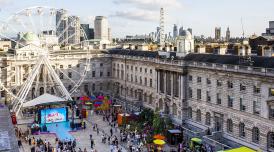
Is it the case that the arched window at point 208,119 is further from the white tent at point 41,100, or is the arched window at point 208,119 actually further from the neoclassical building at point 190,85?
the white tent at point 41,100

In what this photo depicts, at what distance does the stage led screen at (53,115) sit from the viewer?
70.6 meters

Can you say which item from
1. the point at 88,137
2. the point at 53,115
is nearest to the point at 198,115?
the point at 88,137

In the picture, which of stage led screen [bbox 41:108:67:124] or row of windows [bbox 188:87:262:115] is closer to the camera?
row of windows [bbox 188:87:262:115]

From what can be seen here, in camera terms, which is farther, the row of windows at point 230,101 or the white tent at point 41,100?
the white tent at point 41,100

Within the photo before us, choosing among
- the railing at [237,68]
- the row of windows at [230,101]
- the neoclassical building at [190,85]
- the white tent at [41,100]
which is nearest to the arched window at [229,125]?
the neoclassical building at [190,85]

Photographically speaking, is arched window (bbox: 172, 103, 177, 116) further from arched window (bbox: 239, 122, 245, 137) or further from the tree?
arched window (bbox: 239, 122, 245, 137)

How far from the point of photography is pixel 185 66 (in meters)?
66.8

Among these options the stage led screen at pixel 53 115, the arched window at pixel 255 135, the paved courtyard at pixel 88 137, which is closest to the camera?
the arched window at pixel 255 135

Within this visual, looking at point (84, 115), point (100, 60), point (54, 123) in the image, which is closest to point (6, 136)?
point (54, 123)

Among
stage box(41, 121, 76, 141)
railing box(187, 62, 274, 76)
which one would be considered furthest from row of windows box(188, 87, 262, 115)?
stage box(41, 121, 76, 141)

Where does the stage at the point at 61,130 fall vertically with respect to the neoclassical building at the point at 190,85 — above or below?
below

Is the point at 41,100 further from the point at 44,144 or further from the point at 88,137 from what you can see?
the point at 44,144

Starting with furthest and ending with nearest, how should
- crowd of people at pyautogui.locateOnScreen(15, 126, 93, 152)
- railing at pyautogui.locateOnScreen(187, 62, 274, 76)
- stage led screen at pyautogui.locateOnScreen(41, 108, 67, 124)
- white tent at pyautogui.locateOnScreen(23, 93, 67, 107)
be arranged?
white tent at pyautogui.locateOnScreen(23, 93, 67, 107) → stage led screen at pyautogui.locateOnScreen(41, 108, 67, 124) → crowd of people at pyautogui.locateOnScreen(15, 126, 93, 152) → railing at pyautogui.locateOnScreen(187, 62, 274, 76)

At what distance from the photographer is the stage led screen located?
70.6 m
